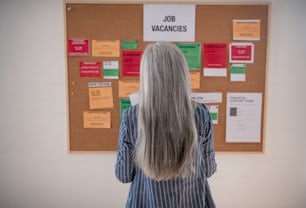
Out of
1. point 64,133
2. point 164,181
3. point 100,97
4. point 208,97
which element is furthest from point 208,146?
point 64,133

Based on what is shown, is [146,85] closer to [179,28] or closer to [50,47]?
[179,28]

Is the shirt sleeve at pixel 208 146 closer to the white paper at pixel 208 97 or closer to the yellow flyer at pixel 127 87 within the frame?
the white paper at pixel 208 97

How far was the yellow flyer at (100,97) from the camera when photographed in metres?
2.12

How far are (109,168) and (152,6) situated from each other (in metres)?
1.30

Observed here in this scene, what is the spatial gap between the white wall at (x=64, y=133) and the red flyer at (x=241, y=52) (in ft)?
0.60

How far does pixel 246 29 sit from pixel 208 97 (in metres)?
0.58

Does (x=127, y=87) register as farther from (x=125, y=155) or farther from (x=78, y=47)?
(x=125, y=155)

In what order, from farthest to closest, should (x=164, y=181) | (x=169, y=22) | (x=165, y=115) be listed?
(x=169, y=22)
(x=164, y=181)
(x=165, y=115)

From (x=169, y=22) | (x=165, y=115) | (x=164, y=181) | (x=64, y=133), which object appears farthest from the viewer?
(x=64, y=133)

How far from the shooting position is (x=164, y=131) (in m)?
1.14

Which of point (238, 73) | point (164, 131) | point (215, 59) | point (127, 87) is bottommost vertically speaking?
point (164, 131)

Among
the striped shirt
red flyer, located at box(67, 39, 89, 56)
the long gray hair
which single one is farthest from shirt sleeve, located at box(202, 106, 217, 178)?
red flyer, located at box(67, 39, 89, 56)

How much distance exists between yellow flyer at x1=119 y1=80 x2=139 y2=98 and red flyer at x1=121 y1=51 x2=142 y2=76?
0.06 meters

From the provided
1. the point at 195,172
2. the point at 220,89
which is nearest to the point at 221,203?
the point at 220,89
